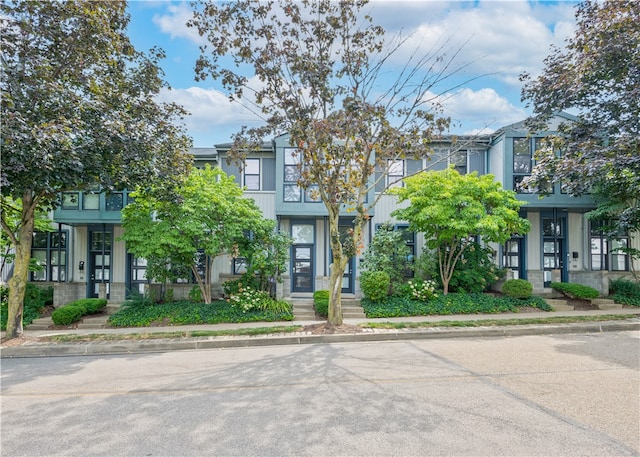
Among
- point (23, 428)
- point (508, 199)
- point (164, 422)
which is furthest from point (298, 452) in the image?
point (508, 199)

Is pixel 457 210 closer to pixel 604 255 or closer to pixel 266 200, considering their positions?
pixel 266 200

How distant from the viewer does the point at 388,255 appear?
1445cm

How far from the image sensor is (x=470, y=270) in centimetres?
1448

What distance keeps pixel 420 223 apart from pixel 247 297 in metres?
6.49

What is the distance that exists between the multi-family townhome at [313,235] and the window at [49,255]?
4 centimetres

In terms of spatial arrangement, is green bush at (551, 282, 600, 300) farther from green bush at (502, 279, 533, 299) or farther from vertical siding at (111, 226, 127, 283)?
vertical siding at (111, 226, 127, 283)

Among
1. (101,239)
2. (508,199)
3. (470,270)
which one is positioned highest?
(508,199)

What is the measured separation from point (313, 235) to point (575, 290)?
33.5 ft

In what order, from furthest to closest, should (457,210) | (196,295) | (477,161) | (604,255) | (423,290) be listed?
(477,161)
(604,255)
(196,295)
(423,290)
(457,210)

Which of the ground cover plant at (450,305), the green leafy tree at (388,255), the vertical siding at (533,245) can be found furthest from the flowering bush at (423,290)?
the vertical siding at (533,245)

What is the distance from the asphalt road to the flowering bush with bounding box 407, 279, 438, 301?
5.42 m

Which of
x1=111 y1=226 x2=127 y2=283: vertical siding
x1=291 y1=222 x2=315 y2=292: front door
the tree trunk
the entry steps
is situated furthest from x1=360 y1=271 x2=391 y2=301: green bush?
x1=111 y1=226 x2=127 y2=283: vertical siding

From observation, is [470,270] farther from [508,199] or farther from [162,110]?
[162,110]

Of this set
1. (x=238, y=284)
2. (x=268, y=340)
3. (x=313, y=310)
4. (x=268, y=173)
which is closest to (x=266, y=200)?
(x=268, y=173)
